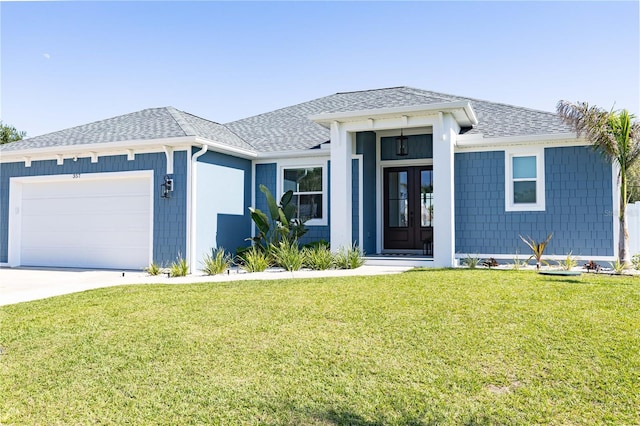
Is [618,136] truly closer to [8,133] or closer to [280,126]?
[280,126]

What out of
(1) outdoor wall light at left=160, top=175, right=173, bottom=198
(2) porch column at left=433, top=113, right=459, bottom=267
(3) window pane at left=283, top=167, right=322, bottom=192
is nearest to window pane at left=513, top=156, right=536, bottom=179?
(2) porch column at left=433, top=113, right=459, bottom=267

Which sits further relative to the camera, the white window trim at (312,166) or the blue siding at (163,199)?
the white window trim at (312,166)

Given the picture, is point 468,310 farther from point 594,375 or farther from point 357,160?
point 357,160

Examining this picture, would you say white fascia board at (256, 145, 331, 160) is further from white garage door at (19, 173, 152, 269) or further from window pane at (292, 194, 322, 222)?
white garage door at (19, 173, 152, 269)

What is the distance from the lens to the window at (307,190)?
45.6 ft

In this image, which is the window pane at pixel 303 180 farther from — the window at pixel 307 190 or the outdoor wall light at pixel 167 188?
the outdoor wall light at pixel 167 188

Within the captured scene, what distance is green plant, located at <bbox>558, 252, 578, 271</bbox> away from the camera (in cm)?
1057

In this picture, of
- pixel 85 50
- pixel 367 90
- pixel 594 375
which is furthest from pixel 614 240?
pixel 85 50

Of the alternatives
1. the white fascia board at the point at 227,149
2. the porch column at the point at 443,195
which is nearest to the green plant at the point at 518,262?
the porch column at the point at 443,195

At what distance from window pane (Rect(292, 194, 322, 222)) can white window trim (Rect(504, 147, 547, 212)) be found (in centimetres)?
515

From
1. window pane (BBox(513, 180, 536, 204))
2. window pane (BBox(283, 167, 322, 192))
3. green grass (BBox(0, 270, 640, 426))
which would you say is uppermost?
window pane (BBox(283, 167, 322, 192))

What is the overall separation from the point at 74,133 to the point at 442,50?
11.3m

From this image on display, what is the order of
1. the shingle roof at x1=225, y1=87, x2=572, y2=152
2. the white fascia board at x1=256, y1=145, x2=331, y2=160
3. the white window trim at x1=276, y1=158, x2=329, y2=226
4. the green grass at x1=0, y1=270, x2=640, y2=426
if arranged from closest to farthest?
the green grass at x1=0, y1=270, x2=640, y2=426 < the shingle roof at x1=225, y1=87, x2=572, y2=152 < the white fascia board at x1=256, y1=145, x2=331, y2=160 < the white window trim at x1=276, y1=158, x2=329, y2=226

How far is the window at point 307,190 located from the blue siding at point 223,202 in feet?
4.26
